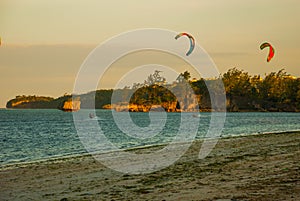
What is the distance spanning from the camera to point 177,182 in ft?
56.7

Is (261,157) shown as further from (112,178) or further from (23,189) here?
(23,189)

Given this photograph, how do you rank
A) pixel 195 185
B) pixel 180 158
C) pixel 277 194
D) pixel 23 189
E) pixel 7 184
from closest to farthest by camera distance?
pixel 277 194 < pixel 195 185 < pixel 23 189 < pixel 7 184 < pixel 180 158

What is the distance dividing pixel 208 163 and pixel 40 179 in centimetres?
765

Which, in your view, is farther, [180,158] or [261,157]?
[180,158]

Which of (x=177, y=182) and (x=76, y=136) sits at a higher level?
(x=76, y=136)

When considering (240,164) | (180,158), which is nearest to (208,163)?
(240,164)

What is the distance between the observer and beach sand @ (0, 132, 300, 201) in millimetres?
14578

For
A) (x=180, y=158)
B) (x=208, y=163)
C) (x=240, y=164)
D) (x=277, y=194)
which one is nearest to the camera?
(x=277, y=194)

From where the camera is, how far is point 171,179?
18.1 meters

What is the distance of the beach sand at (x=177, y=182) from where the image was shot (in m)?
14.6

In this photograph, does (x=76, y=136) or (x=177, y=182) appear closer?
(x=177, y=182)

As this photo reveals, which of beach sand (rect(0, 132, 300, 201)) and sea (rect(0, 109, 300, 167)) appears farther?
sea (rect(0, 109, 300, 167))

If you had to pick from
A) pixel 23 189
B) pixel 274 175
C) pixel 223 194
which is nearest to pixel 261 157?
pixel 274 175

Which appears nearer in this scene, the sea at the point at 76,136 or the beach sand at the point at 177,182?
the beach sand at the point at 177,182
